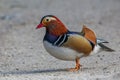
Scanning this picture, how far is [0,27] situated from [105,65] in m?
6.94

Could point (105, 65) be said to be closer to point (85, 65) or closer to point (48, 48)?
point (85, 65)

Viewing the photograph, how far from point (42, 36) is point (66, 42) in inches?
212

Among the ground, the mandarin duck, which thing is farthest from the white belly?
the ground

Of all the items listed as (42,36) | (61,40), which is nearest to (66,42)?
(61,40)

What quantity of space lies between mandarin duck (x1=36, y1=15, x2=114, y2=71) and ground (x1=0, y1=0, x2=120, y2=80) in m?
0.30

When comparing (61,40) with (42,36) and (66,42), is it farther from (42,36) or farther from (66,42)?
(42,36)

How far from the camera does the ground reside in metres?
10.3

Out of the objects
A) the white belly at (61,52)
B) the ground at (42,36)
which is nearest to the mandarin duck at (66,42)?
the white belly at (61,52)

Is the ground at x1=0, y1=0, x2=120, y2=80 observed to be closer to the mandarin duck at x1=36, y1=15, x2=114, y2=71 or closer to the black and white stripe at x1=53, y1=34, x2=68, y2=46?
the mandarin duck at x1=36, y1=15, x2=114, y2=71

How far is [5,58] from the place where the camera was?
1222 centimetres

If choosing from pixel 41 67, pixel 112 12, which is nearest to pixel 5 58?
pixel 41 67

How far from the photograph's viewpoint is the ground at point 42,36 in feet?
33.8

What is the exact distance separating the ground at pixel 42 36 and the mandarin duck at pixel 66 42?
296 millimetres

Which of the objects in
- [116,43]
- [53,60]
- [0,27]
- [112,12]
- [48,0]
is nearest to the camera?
[53,60]
